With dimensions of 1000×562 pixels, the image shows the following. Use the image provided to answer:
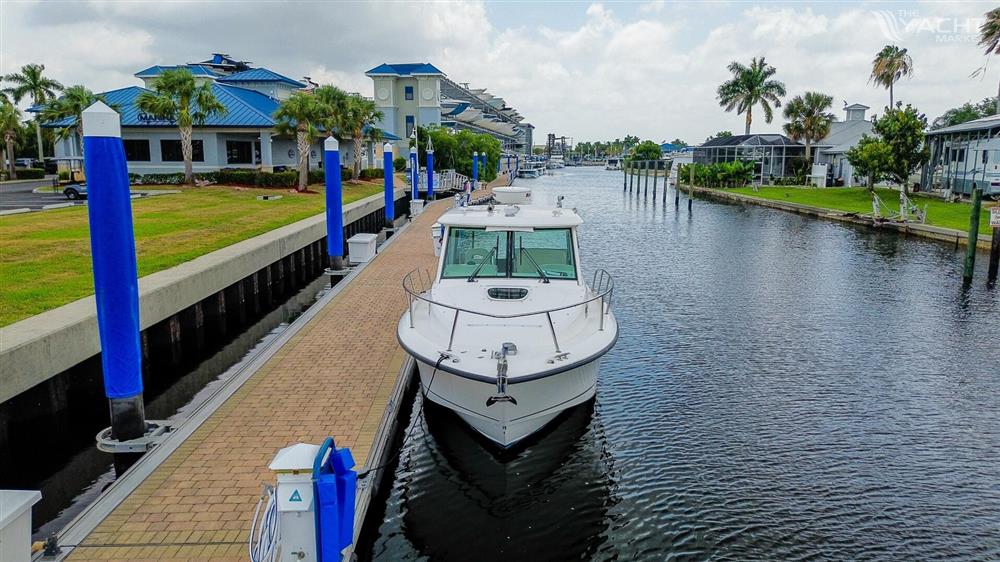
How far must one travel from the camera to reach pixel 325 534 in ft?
18.5

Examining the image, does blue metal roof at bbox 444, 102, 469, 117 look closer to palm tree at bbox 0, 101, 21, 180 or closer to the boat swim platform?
palm tree at bbox 0, 101, 21, 180

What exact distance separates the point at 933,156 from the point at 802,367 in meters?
41.7

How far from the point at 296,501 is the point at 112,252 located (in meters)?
4.29

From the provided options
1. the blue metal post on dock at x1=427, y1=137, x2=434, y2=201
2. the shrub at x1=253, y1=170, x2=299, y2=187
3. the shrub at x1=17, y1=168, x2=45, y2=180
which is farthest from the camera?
the shrub at x1=17, y1=168, x2=45, y2=180

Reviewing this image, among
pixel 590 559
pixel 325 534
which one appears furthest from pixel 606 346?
pixel 325 534

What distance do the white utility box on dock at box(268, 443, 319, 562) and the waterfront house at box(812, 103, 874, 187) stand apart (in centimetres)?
5926

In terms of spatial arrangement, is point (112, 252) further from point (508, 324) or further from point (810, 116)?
point (810, 116)

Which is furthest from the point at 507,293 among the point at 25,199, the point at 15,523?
the point at 25,199

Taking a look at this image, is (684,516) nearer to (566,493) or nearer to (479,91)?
(566,493)

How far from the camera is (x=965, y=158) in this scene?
1608 inches

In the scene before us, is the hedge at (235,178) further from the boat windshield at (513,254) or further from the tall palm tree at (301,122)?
the boat windshield at (513,254)

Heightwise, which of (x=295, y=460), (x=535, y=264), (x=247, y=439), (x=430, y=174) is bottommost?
(x=247, y=439)

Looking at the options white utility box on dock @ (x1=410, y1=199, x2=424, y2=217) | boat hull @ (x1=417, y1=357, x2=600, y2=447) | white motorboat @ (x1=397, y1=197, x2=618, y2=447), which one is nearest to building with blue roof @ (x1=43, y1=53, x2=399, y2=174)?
white utility box on dock @ (x1=410, y1=199, x2=424, y2=217)

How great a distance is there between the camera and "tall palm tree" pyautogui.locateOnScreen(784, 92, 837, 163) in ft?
221
